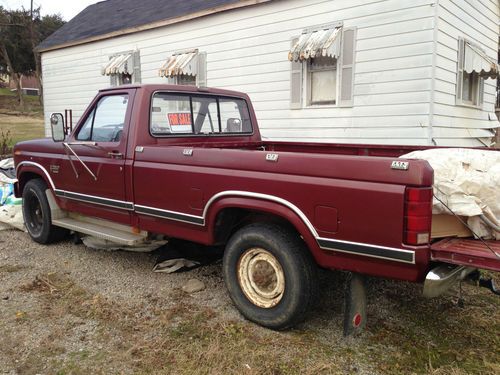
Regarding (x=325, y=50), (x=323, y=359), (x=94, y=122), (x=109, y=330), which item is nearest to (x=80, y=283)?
(x=109, y=330)

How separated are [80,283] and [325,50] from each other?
18.1 feet

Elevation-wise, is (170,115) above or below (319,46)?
below

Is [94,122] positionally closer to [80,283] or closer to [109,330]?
[80,283]

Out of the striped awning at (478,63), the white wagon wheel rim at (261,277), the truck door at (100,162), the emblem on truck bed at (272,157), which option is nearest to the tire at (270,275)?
the white wagon wheel rim at (261,277)

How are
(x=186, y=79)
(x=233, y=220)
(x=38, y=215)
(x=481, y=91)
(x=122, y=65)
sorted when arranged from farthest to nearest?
(x=122, y=65) → (x=186, y=79) → (x=481, y=91) → (x=38, y=215) → (x=233, y=220)

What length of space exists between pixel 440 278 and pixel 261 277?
1.25 meters

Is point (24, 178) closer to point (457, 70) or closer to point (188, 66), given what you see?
point (188, 66)

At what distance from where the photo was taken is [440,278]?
2.56 m

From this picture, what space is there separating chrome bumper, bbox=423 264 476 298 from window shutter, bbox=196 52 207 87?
27.6ft

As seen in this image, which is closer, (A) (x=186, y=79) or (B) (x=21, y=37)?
(A) (x=186, y=79)

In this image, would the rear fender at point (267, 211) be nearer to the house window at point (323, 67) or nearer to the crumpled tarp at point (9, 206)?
the crumpled tarp at point (9, 206)

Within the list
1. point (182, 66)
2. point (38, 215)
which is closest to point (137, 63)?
point (182, 66)

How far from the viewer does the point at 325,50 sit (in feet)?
25.3

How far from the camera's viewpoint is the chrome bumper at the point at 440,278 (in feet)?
8.37
